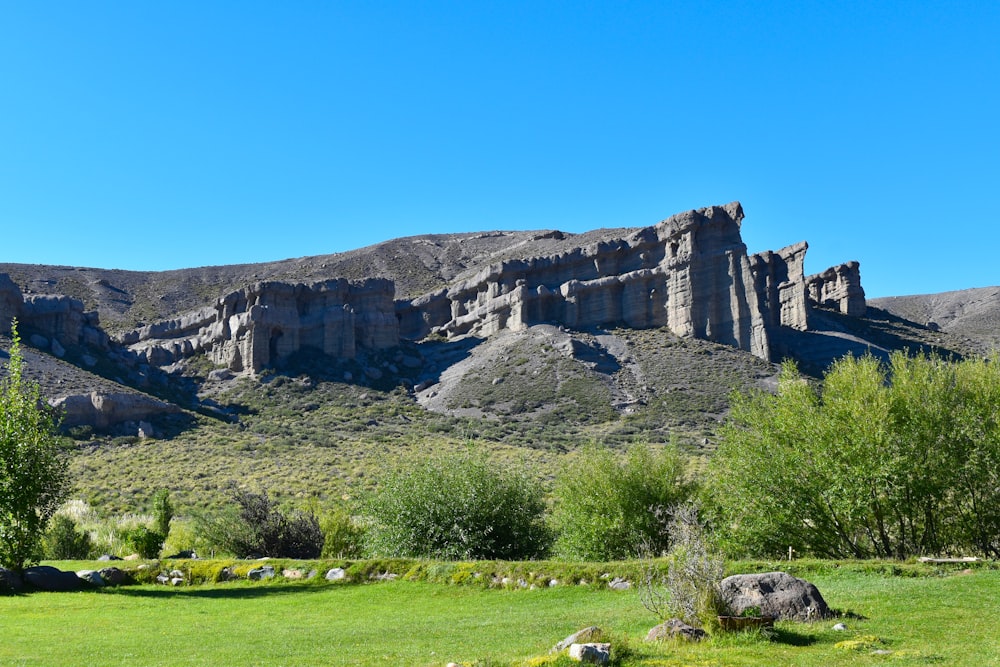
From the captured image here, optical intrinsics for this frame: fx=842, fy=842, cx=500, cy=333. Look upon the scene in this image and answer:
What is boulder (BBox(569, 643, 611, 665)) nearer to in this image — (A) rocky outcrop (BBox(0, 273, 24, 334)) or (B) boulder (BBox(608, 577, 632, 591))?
(B) boulder (BBox(608, 577, 632, 591))

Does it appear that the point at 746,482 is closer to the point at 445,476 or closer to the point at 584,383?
the point at 445,476

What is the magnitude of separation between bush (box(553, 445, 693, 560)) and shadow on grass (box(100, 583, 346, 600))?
7065 mm

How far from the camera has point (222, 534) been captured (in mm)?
26844

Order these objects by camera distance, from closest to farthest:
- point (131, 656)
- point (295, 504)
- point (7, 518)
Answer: point (131, 656) → point (7, 518) → point (295, 504)

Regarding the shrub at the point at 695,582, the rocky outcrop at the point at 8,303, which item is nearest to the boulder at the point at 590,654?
the shrub at the point at 695,582

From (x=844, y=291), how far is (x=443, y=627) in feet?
334

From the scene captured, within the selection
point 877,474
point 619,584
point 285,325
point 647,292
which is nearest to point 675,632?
point 619,584

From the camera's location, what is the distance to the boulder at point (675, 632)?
406 inches

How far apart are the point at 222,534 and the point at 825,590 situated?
63.0 feet

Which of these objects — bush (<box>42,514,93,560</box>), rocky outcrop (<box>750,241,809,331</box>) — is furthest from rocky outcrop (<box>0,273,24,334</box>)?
rocky outcrop (<box>750,241,809,331</box>)

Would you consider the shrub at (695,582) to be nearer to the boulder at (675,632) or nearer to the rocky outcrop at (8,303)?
the boulder at (675,632)

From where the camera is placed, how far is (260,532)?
26.3 meters

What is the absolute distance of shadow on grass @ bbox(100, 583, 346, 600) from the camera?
1850 cm

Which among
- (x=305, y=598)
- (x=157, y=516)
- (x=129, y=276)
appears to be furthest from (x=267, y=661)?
(x=129, y=276)
